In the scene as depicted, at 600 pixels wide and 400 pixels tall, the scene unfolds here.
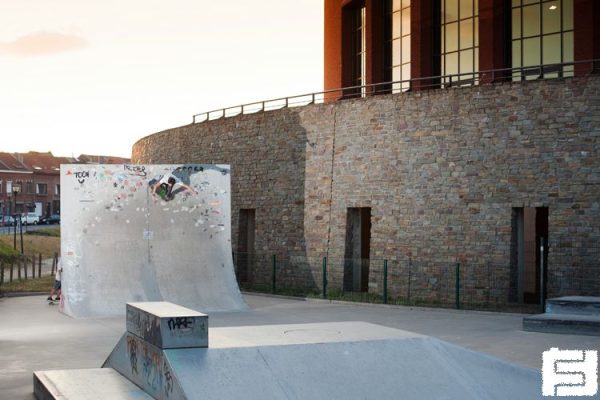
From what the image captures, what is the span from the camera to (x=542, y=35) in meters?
32.4

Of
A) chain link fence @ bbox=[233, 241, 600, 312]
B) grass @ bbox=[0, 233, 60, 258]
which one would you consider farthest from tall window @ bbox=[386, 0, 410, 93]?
grass @ bbox=[0, 233, 60, 258]

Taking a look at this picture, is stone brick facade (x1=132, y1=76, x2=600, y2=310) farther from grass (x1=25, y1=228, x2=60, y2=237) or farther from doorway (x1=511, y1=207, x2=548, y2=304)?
grass (x1=25, y1=228, x2=60, y2=237)

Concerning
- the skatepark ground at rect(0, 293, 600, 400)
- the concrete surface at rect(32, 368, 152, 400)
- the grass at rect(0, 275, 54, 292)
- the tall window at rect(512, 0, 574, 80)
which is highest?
the tall window at rect(512, 0, 574, 80)

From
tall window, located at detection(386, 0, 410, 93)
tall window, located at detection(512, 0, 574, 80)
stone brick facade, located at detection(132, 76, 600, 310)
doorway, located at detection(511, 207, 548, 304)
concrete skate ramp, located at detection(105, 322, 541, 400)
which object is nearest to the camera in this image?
concrete skate ramp, located at detection(105, 322, 541, 400)

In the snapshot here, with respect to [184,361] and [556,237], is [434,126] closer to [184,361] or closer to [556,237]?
[556,237]

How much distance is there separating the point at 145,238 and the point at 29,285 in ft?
32.2

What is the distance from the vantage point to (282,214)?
31.4 metres

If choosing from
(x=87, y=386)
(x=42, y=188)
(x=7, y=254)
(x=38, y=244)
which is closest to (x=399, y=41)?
(x=7, y=254)

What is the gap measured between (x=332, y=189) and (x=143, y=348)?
19.4m

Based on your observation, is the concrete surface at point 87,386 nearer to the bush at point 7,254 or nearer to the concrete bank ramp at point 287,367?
the concrete bank ramp at point 287,367

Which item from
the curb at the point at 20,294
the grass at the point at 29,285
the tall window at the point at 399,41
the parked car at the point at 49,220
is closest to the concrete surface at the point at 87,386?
the curb at the point at 20,294

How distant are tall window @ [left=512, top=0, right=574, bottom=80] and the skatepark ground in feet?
39.4

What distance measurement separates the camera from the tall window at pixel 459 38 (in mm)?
34375

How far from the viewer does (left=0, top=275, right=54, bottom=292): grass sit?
29.4 m
